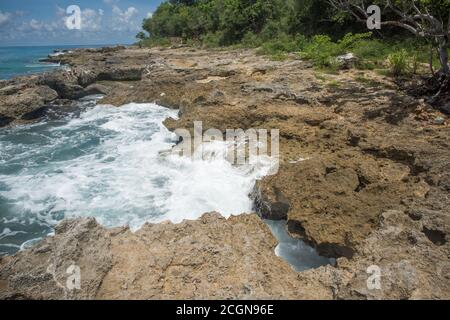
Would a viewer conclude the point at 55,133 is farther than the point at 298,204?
Yes

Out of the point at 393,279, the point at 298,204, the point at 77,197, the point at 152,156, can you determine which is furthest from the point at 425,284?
the point at 152,156

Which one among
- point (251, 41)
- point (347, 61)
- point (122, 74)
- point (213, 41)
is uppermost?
point (213, 41)

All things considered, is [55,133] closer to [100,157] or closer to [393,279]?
[100,157]

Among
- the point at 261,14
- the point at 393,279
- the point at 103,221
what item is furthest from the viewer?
the point at 261,14

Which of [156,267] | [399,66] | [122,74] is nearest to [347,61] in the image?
[399,66]

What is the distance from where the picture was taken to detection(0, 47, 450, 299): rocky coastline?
3.49 meters

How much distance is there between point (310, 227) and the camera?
17.1ft

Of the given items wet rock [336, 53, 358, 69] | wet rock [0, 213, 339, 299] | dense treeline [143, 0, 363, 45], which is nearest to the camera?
wet rock [0, 213, 339, 299]

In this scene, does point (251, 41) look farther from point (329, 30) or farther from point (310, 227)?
point (310, 227)

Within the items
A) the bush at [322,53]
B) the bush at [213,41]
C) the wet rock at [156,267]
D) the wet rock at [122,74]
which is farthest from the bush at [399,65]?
the bush at [213,41]

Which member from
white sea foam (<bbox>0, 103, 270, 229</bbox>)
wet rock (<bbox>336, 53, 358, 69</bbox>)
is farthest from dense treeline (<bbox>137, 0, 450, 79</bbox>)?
white sea foam (<bbox>0, 103, 270, 229</bbox>)

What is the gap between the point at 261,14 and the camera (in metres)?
30.1

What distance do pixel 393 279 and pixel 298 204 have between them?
2.36 m

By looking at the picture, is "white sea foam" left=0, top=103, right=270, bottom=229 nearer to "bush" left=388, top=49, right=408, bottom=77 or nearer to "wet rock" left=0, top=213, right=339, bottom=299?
"wet rock" left=0, top=213, right=339, bottom=299
